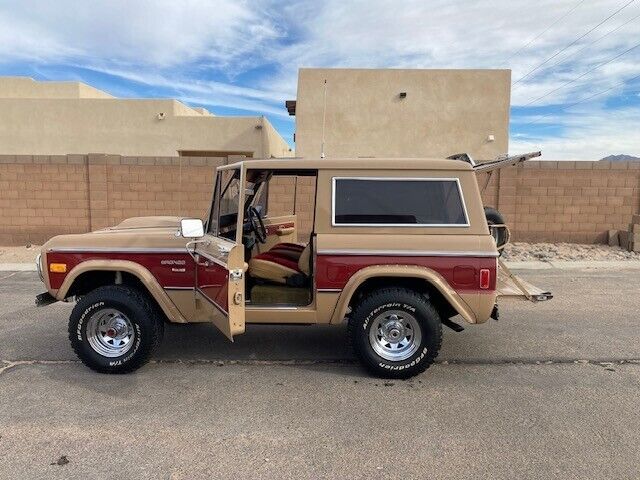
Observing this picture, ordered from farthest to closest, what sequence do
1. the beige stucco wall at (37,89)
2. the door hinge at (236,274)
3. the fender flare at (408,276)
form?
the beige stucco wall at (37,89), the fender flare at (408,276), the door hinge at (236,274)

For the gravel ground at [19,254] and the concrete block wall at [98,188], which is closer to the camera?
the gravel ground at [19,254]

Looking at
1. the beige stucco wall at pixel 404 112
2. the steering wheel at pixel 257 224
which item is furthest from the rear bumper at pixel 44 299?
the beige stucco wall at pixel 404 112

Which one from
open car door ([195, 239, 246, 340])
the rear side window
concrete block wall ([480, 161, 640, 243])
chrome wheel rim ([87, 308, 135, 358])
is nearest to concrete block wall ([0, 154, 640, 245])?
concrete block wall ([480, 161, 640, 243])

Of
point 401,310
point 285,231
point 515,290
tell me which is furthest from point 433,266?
point 285,231

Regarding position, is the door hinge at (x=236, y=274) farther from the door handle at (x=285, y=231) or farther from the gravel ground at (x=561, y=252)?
the gravel ground at (x=561, y=252)

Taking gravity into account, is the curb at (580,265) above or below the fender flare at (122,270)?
below

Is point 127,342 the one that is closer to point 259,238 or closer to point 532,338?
point 259,238

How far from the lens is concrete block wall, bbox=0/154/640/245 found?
40.0 ft

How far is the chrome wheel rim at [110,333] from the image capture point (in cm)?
455

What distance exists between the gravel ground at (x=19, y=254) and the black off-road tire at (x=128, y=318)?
25.3 feet

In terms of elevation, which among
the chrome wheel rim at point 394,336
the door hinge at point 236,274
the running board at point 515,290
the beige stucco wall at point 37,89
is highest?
the beige stucco wall at point 37,89

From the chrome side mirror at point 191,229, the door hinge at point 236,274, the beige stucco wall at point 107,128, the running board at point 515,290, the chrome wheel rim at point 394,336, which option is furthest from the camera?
the beige stucco wall at point 107,128

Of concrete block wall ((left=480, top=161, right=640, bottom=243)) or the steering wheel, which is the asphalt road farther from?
concrete block wall ((left=480, top=161, right=640, bottom=243))

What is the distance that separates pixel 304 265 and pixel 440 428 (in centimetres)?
186
